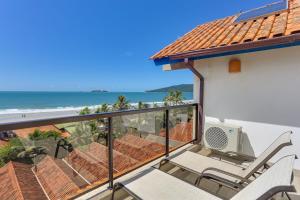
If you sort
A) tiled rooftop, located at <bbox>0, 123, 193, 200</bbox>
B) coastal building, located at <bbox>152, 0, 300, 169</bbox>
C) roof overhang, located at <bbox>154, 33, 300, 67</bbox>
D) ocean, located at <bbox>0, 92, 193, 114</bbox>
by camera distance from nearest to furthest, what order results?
tiled rooftop, located at <bbox>0, 123, 193, 200</bbox> → roof overhang, located at <bbox>154, 33, 300, 67</bbox> → coastal building, located at <bbox>152, 0, 300, 169</bbox> → ocean, located at <bbox>0, 92, 193, 114</bbox>

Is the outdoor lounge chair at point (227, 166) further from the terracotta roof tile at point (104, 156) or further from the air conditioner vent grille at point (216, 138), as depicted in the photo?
the air conditioner vent grille at point (216, 138)

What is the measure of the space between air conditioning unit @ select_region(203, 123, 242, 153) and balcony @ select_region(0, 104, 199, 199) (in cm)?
98

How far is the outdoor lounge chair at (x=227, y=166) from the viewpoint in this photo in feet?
6.43

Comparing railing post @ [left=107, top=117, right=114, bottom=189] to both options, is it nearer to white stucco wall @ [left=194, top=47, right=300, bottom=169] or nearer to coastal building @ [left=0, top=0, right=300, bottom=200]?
coastal building @ [left=0, top=0, right=300, bottom=200]

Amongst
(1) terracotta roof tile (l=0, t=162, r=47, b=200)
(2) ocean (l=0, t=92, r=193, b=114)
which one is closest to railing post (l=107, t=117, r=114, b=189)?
(1) terracotta roof tile (l=0, t=162, r=47, b=200)

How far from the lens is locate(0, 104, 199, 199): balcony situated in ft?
5.23

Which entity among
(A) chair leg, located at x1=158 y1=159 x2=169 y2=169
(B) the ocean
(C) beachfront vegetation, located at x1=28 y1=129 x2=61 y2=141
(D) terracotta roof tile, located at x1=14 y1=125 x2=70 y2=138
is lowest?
(B) the ocean

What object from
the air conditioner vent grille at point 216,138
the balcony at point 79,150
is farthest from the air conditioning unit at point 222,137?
the balcony at point 79,150

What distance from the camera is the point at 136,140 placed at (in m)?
2.80

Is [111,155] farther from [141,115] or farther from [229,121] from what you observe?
[229,121]

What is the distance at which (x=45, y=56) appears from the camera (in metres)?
44.1

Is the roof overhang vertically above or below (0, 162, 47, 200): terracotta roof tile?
above

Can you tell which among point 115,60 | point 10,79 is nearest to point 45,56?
point 115,60

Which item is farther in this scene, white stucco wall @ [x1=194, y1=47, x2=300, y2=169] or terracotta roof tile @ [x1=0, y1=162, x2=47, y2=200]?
white stucco wall @ [x1=194, y1=47, x2=300, y2=169]
